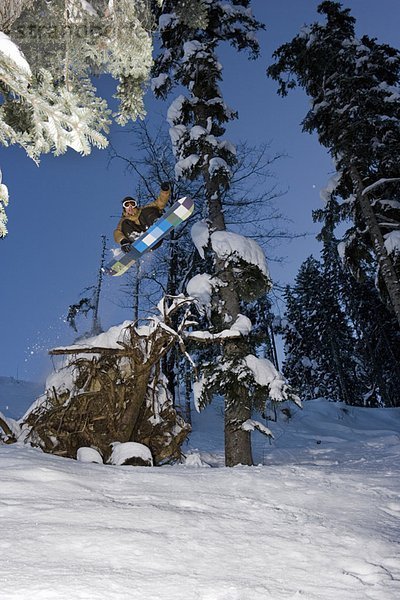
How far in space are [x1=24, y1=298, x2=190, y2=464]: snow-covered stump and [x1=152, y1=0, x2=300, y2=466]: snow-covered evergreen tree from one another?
93 cm

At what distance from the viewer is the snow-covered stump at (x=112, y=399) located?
583 cm

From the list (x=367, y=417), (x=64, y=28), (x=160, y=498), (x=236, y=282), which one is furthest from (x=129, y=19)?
(x=367, y=417)

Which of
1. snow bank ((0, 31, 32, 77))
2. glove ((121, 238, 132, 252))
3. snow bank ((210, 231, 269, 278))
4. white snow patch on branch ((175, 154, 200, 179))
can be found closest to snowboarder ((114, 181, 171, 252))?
glove ((121, 238, 132, 252))

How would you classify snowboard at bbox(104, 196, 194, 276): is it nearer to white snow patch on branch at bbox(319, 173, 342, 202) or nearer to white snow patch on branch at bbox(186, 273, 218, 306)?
white snow patch on branch at bbox(186, 273, 218, 306)

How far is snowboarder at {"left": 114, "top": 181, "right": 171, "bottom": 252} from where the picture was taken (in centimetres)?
867

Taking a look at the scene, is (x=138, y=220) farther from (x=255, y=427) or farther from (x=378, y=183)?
(x=378, y=183)

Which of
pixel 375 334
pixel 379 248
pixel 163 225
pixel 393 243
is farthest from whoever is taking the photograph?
pixel 375 334

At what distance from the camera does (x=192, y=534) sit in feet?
7.24

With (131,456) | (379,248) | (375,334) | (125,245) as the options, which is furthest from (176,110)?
(375,334)

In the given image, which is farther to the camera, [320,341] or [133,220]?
[320,341]

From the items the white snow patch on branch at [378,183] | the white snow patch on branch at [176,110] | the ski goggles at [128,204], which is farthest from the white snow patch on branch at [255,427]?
the white snow patch on branch at [378,183]

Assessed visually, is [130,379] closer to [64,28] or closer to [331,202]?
[64,28]

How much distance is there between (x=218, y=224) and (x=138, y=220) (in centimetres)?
176

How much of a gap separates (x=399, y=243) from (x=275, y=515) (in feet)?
33.8
